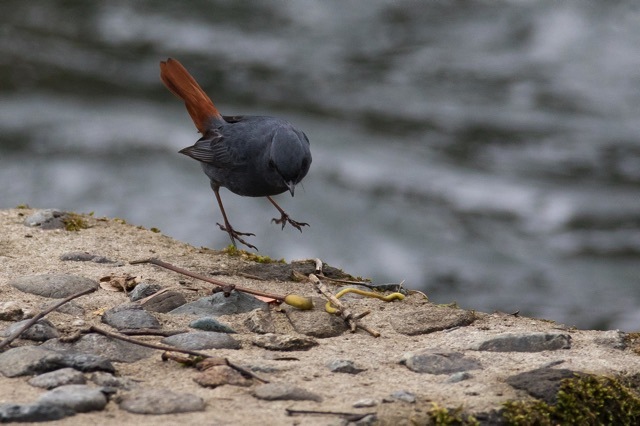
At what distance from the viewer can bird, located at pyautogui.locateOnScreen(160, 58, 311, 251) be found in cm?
470

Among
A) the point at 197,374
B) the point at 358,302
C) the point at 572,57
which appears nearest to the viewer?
the point at 197,374

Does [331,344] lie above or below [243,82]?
below

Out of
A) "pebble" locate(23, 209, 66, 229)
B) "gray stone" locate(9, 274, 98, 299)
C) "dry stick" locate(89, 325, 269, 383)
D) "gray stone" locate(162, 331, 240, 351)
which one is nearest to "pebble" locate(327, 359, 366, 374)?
"dry stick" locate(89, 325, 269, 383)

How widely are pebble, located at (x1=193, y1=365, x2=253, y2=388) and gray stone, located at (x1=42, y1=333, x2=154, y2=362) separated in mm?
294

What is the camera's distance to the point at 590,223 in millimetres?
8500

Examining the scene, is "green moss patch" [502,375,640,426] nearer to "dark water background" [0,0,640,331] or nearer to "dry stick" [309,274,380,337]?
"dry stick" [309,274,380,337]

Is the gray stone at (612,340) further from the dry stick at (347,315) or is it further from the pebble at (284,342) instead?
the pebble at (284,342)

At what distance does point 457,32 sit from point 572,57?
1.48 meters

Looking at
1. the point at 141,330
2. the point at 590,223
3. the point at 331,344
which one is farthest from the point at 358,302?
the point at 590,223

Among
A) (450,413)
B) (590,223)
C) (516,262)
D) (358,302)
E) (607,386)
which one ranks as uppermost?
(590,223)

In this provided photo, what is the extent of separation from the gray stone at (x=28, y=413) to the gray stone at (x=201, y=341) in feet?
2.30

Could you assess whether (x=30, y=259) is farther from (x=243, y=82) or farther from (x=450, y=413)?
(x=243, y=82)

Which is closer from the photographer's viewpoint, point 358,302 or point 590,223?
point 358,302

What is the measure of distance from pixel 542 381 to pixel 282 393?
84cm
